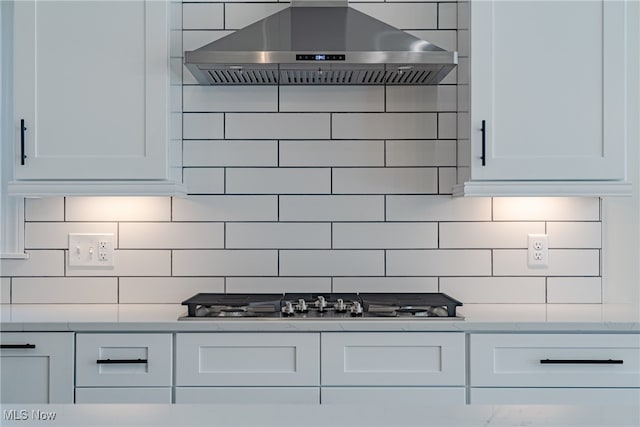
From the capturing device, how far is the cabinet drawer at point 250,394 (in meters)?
1.93

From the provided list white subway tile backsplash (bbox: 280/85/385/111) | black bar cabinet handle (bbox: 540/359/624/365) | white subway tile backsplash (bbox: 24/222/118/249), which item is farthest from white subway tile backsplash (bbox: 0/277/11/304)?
black bar cabinet handle (bbox: 540/359/624/365)

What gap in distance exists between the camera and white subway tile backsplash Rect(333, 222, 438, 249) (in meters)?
2.46

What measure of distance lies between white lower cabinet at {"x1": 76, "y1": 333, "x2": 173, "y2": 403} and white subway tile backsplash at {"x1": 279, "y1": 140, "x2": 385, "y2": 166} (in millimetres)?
886

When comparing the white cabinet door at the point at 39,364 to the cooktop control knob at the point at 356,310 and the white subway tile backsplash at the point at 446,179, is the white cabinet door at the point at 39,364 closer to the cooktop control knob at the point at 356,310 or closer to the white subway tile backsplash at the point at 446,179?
the cooktop control knob at the point at 356,310

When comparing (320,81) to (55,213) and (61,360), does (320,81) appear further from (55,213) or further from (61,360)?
(61,360)

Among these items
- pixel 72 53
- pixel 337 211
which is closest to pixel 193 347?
pixel 337 211

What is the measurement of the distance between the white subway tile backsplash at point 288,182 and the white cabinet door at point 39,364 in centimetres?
87

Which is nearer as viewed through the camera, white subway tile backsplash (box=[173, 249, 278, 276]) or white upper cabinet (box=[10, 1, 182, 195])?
white upper cabinet (box=[10, 1, 182, 195])

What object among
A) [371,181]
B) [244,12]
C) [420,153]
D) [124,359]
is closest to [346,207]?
[371,181]

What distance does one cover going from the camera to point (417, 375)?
1928 mm

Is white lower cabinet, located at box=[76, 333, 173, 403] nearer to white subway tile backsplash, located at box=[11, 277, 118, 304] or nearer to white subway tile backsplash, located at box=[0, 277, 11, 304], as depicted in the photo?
white subway tile backsplash, located at box=[11, 277, 118, 304]

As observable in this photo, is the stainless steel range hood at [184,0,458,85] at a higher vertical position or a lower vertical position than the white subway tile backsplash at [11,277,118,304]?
higher

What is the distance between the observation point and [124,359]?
1.93 meters

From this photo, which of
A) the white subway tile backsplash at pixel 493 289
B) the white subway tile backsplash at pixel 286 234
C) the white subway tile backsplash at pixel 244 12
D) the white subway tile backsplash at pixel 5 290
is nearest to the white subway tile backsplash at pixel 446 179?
the white subway tile backsplash at pixel 493 289
